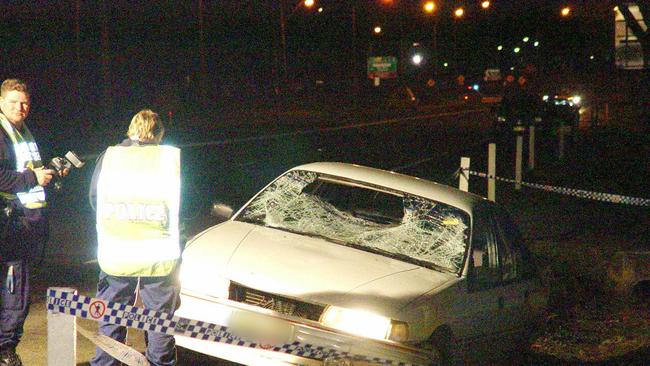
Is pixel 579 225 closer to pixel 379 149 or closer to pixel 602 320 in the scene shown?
pixel 602 320

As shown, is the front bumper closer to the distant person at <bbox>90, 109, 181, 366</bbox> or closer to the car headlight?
the car headlight

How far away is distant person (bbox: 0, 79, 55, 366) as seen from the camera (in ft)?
17.9

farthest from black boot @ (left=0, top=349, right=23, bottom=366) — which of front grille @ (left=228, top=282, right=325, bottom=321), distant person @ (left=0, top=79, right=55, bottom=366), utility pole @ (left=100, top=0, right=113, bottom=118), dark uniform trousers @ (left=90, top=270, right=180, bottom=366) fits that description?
utility pole @ (left=100, top=0, right=113, bottom=118)

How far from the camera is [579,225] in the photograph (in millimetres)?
14195

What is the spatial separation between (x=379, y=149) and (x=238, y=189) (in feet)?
35.8

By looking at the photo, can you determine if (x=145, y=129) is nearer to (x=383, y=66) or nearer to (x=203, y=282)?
(x=203, y=282)

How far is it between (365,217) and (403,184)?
1.24 ft

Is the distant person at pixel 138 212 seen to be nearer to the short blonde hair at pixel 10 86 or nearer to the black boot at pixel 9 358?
the black boot at pixel 9 358

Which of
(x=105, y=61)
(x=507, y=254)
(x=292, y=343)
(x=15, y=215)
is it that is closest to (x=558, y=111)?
(x=105, y=61)

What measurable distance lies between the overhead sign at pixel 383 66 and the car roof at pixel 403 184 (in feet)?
196

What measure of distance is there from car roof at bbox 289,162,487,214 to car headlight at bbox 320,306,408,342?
1588 mm

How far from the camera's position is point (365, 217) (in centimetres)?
705

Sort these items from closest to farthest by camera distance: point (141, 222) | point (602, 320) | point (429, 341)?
point (141, 222)
point (429, 341)
point (602, 320)

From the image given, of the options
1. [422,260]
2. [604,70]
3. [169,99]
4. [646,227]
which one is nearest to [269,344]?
[422,260]
